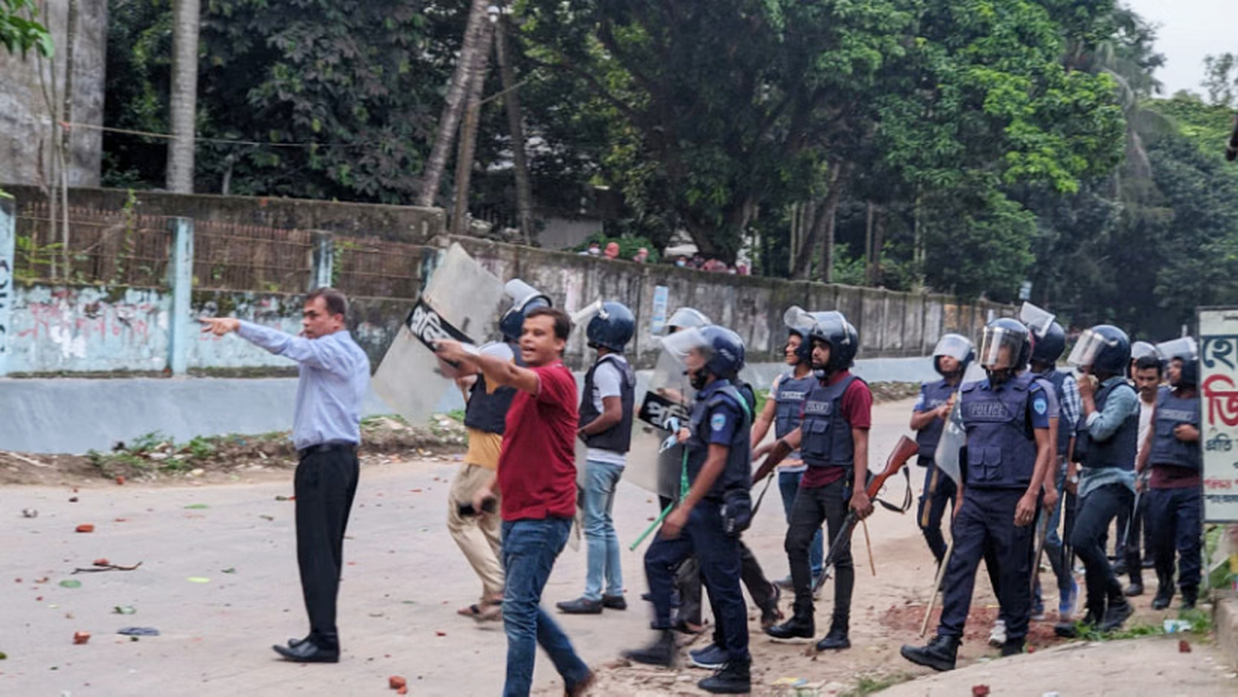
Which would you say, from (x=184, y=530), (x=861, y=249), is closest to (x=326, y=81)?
(x=184, y=530)

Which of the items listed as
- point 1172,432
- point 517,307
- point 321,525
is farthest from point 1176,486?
point 321,525

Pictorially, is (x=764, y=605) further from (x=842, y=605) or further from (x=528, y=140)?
(x=528, y=140)

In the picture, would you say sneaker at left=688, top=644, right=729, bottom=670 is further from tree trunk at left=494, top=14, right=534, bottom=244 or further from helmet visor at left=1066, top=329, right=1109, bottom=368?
tree trunk at left=494, top=14, right=534, bottom=244

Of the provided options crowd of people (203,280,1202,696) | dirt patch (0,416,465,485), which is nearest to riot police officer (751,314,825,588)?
crowd of people (203,280,1202,696)

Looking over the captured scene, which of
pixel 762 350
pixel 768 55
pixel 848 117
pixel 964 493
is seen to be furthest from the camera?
pixel 762 350

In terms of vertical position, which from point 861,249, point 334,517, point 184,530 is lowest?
point 184,530

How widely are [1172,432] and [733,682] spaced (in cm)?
357

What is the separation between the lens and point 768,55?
1001 inches

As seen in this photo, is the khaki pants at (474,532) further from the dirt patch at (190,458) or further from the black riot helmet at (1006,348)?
the dirt patch at (190,458)

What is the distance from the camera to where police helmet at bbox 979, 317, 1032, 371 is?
720cm

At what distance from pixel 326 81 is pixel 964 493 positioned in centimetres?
1802

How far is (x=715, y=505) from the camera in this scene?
22.3ft

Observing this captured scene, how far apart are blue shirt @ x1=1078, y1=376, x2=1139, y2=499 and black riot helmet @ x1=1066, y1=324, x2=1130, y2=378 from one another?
0.12 metres

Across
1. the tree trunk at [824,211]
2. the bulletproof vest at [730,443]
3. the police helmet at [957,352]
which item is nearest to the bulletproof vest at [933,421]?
the police helmet at [957,352]
